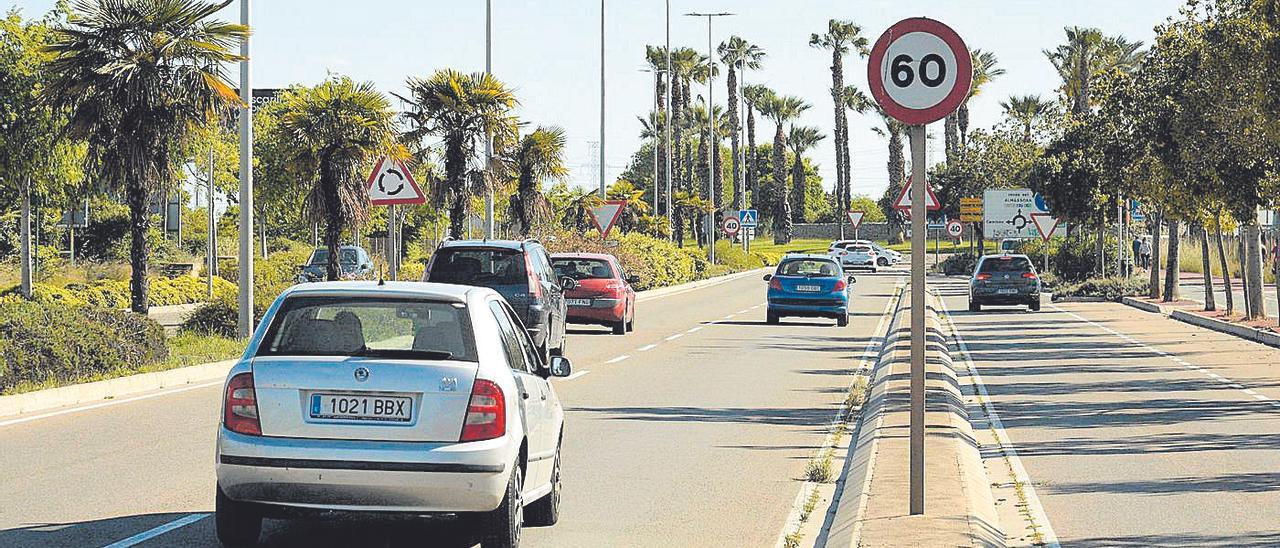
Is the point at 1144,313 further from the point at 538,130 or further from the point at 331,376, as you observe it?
the point at 331,376

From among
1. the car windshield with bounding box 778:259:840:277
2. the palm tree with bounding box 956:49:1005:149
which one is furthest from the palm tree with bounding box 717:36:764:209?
the car windshield with bounding box 778:259:840:277

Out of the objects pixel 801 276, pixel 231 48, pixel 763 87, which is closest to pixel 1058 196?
pixel 801 276

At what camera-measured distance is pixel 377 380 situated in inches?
312

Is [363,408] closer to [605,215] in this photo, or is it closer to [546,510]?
[546,510]

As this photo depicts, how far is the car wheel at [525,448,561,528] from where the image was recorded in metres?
9.31

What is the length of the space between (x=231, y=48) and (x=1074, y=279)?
143 feet

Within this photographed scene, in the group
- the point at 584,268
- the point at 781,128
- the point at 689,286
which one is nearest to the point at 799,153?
Answer: the point at 781,128

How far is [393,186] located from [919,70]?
50.4 feet

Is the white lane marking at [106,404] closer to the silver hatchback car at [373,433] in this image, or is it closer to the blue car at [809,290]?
the silver hatchback car at [373,433]

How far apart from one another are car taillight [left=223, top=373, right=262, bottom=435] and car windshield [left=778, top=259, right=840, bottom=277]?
26746 millimetres

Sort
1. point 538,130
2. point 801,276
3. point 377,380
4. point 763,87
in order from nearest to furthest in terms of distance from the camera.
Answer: point 377,380 < point 801,276 < point 538,130 < point 763,87

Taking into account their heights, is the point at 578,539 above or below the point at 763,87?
below

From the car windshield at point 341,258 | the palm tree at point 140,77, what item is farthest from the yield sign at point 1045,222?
the palm tree at point 140,77

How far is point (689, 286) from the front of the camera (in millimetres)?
61812
